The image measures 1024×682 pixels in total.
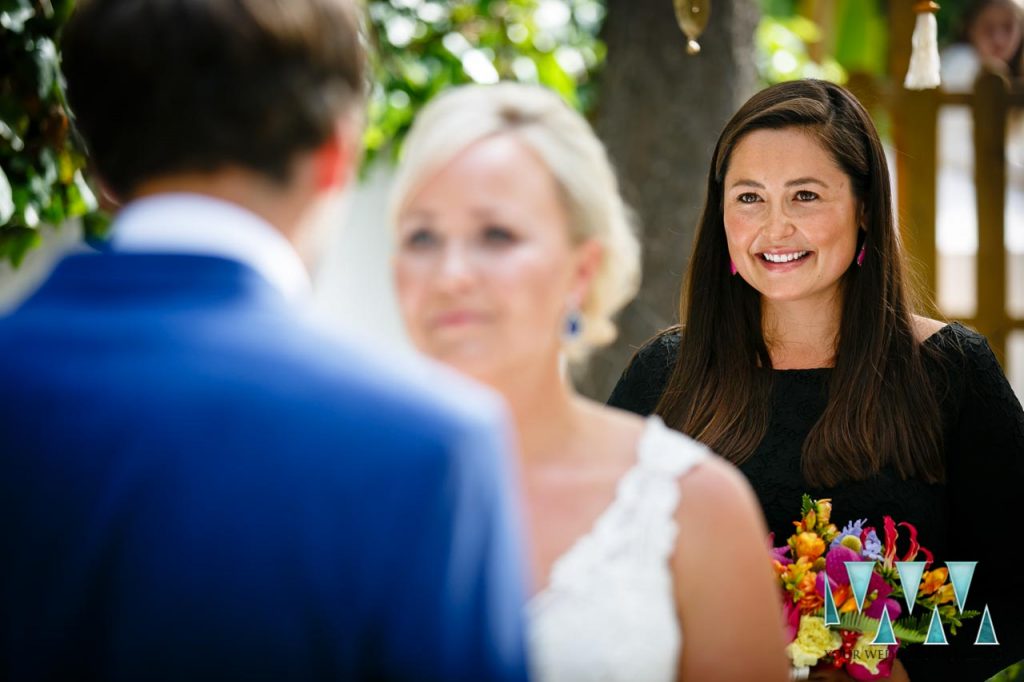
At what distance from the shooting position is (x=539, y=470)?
82.7 inches

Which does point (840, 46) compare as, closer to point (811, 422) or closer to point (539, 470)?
point (811, 422)

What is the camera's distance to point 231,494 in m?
1.27

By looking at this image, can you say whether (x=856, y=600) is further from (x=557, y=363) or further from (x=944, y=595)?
(x=557, y=363)

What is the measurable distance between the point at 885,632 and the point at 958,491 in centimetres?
60

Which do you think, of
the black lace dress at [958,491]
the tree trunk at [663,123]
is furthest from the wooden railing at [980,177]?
the black lace dress at [958,491]

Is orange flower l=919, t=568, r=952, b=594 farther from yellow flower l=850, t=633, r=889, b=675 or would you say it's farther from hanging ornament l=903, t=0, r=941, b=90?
hanging ornament l=903, t=0, r=941, b=90

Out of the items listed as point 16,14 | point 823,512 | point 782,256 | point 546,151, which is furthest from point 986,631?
point 16,14

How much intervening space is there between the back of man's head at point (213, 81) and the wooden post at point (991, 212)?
7.20m

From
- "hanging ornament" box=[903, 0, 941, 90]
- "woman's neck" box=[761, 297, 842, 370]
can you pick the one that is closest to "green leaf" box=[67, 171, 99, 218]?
"woman's neck" box=[761, 297, 842, 370]

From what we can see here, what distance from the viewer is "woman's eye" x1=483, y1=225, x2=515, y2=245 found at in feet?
6.38

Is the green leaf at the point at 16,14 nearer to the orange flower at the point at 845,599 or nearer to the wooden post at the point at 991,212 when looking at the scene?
the orange flower at the point at 845,599

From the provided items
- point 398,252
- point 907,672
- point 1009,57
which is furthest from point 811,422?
point 1009,57

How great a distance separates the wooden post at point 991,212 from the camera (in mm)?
7953

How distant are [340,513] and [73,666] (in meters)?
0.31
